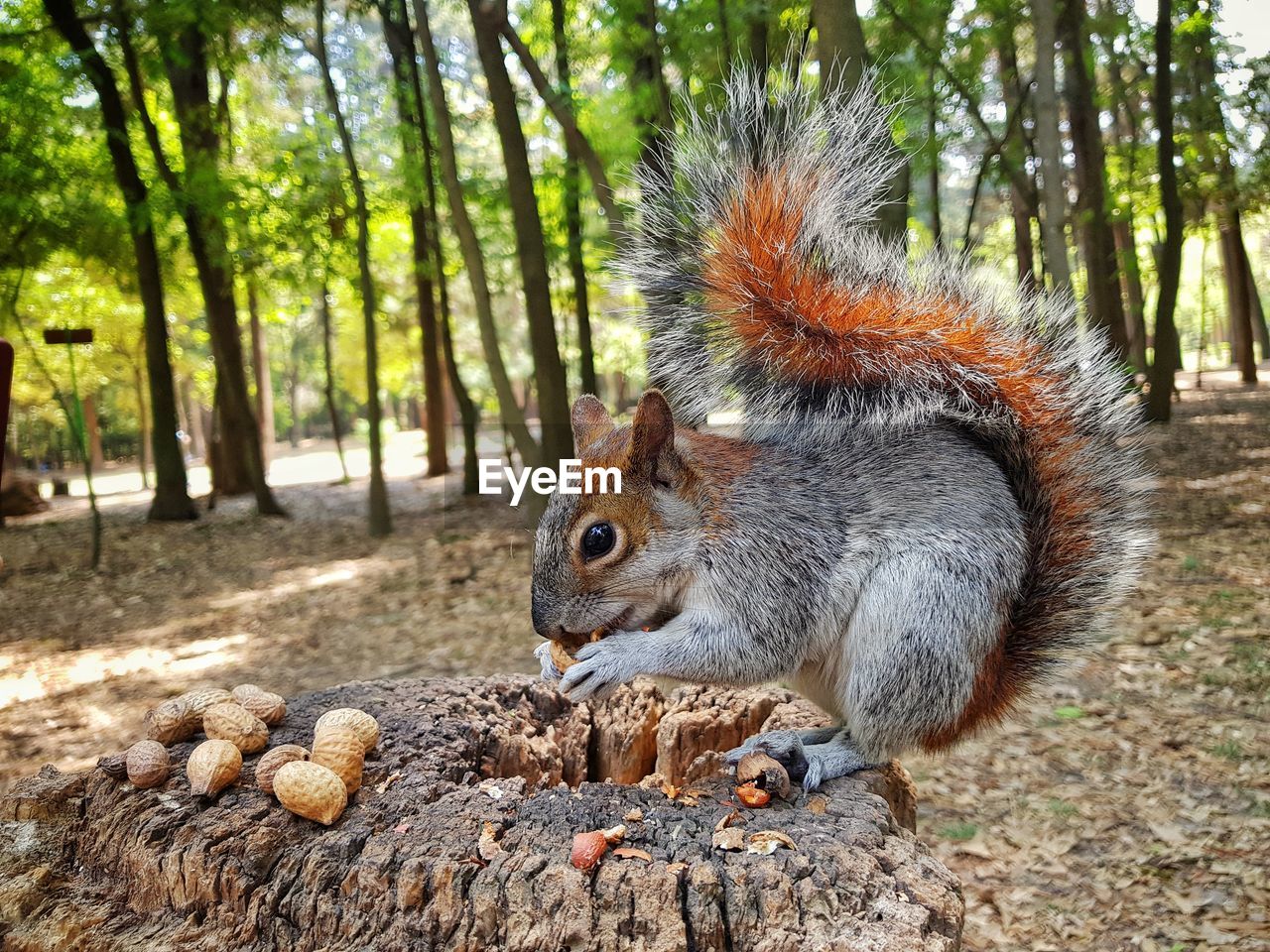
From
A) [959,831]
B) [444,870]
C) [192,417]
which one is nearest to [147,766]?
[444,870]

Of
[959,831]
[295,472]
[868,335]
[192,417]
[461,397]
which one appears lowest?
[959,831]

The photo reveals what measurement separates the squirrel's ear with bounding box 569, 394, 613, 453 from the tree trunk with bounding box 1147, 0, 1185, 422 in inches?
173

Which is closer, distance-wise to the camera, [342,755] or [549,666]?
[342,755]

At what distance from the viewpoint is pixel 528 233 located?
13.0 feet

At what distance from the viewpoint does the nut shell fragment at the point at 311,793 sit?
1271 millimetres

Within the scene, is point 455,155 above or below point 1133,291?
above

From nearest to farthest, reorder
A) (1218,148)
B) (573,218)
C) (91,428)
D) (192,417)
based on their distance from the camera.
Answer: (573,218) → (1218,148) → (91,428) → (192,417)

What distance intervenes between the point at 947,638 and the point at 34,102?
6.94 meters

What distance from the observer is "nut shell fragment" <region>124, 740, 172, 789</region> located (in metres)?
1.37

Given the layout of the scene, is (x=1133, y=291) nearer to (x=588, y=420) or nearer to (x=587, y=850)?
(x=588, y=420)

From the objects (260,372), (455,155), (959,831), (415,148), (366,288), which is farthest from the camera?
(260,372)

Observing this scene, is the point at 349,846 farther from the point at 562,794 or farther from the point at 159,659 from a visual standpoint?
the point at 159,659

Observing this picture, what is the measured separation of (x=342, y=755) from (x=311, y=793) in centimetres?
10

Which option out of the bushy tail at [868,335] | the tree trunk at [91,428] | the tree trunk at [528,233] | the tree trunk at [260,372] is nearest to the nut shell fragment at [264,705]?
the bushy tail at [868,335]
